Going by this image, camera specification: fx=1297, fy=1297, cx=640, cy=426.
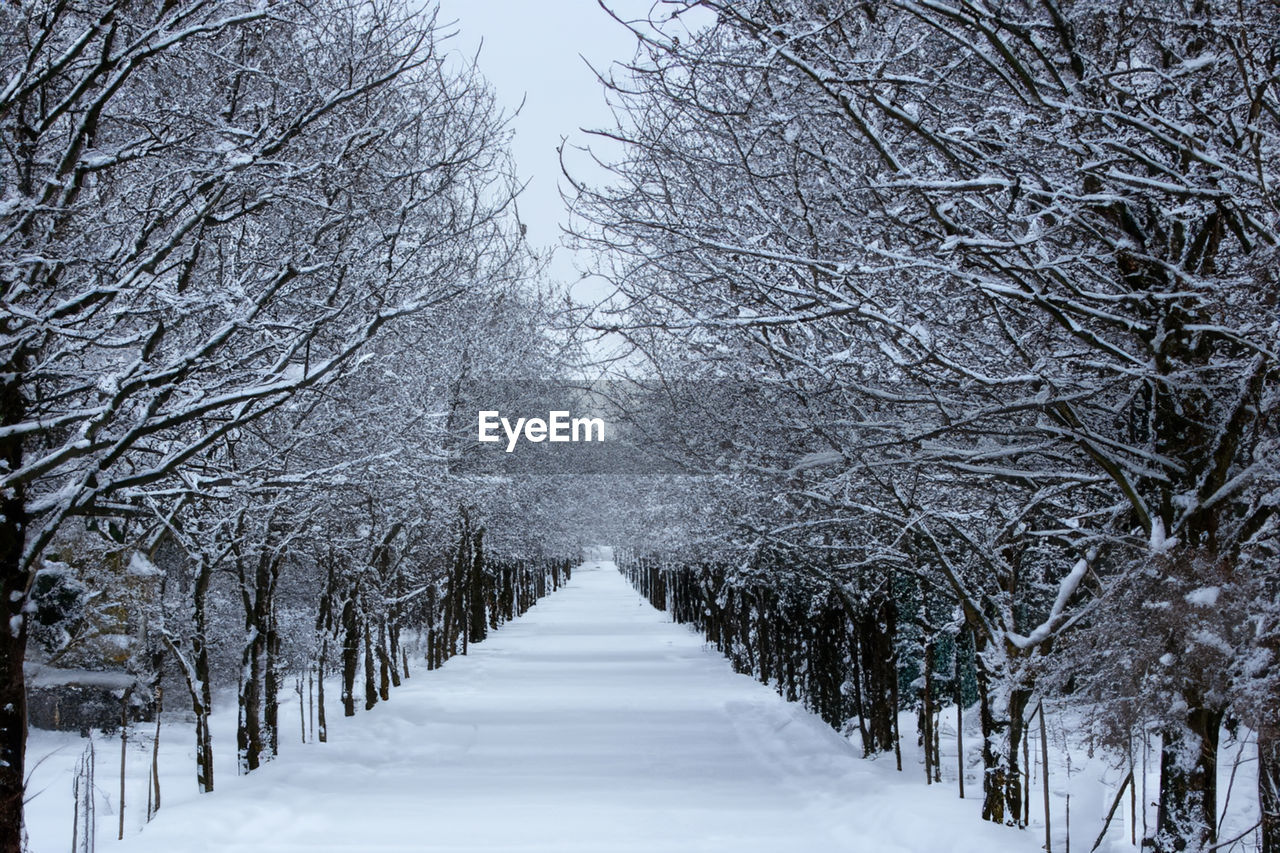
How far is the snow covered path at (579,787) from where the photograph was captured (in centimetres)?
1051

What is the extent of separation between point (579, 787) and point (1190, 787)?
312 inches

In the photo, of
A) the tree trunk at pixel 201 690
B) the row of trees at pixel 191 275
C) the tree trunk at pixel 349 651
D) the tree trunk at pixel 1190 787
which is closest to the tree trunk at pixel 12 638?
the row of trees at pixel 191 275

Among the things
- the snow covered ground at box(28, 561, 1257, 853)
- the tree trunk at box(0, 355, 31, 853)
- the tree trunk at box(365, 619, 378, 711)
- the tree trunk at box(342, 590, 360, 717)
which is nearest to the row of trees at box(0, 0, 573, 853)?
the tree trunk at box(0, 355, 31, 853)

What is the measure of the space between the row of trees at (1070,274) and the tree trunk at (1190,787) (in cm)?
1

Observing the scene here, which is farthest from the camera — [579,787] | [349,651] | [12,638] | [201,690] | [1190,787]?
[349,651]

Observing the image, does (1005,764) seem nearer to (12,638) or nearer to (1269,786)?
(1269,786)

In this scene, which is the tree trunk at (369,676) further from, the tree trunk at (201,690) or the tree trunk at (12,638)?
the tree trunk at (12,638)

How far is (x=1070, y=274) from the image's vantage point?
770 cm

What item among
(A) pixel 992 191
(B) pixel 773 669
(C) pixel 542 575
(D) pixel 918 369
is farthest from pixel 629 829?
(C) pixel 542 575

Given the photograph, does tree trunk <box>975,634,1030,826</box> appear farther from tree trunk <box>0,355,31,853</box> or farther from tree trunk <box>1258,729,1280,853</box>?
tree trunk <box>0,355,31,853</box>

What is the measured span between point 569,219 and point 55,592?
18.8ft

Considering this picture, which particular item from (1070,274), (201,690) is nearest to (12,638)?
(1070,274)

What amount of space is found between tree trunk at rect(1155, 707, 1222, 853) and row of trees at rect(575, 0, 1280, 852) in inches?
0.5

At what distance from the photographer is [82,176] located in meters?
7.62
